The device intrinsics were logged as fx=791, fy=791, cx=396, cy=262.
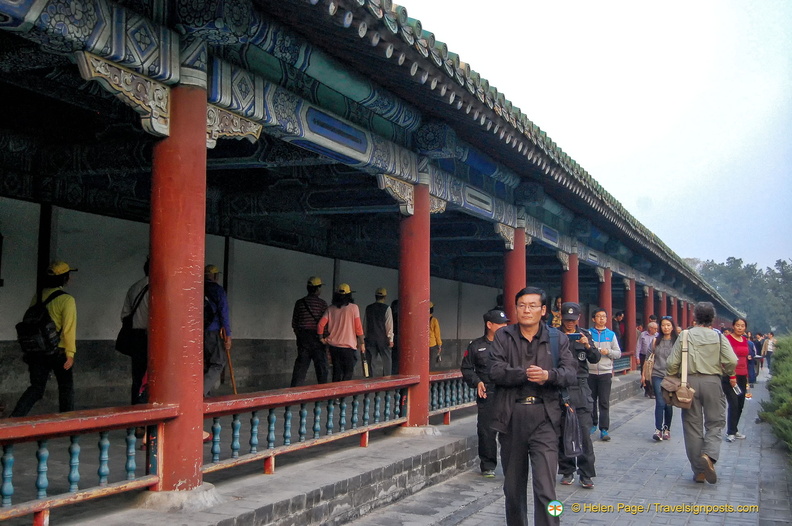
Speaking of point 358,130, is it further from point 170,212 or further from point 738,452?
point 738,452

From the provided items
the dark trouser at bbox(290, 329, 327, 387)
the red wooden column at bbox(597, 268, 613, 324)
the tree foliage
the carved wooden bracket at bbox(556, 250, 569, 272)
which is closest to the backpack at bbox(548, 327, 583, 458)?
the dark trouser at bbox(290, 329, 327, 387)

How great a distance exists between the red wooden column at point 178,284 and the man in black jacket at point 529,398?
1890 millimetres

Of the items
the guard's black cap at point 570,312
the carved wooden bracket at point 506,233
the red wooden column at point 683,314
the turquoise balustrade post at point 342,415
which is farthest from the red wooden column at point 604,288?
the red wooden column at point 683,314

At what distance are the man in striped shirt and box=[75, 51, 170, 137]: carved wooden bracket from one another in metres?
5.10

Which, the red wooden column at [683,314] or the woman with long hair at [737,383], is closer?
the woman with long hair at [737,383]

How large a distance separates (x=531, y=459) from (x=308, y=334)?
206 inches

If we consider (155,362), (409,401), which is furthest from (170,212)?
(409,401)

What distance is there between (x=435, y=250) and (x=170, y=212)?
40.9 feet

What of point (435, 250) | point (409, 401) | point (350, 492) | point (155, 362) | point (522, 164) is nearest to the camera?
point (155, 362)

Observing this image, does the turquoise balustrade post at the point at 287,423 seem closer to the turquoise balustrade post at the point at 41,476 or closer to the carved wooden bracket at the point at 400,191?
the turquoise balustrade post at the point at 41,476

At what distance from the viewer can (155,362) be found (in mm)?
4852

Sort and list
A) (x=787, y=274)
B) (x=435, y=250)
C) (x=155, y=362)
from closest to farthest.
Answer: (x=155, y=362) < (x=435, y=250) < (x=787, y=274)

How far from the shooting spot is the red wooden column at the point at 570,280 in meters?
14.9

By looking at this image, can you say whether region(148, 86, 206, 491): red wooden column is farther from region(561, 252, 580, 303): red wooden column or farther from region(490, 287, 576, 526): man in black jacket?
region(561, 252, 580, 303): red wooden column
